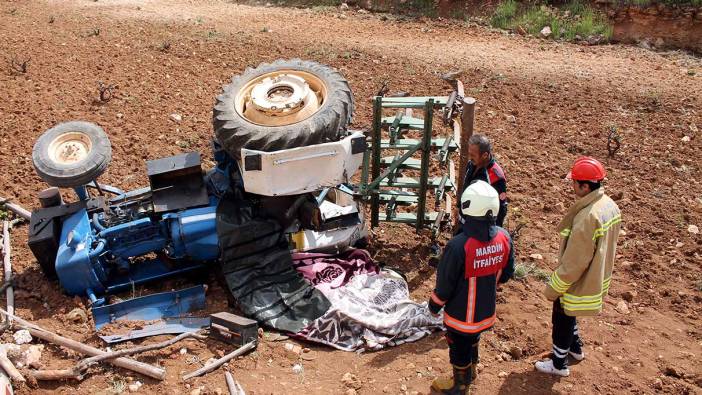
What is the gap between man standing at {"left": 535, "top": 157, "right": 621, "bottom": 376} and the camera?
13.3 ft

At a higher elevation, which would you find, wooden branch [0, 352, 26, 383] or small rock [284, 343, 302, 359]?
wooden branch [0, 352, 26, 383]

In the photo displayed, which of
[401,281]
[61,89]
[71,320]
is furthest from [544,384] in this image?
[61,89]

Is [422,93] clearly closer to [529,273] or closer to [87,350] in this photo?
[529,273]

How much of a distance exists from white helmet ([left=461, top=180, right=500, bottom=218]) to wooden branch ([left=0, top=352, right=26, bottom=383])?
10.5ft

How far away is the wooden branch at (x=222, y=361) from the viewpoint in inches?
181

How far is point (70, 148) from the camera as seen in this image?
5.40 meters

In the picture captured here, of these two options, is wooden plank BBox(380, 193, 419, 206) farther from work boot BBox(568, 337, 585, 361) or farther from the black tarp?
work boot BBox(568, 337, 585, 361)

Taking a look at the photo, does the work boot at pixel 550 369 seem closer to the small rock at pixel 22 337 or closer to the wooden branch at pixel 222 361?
the wooden branch at pixel 222 361

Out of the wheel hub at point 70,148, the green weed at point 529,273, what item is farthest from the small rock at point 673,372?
the wheel hub at point 70,148

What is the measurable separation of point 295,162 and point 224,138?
0.62 metres

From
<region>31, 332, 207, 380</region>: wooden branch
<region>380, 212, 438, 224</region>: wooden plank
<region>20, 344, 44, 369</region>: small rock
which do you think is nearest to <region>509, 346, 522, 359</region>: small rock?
<region>380, 212, 438, 224</region>: wooden plank

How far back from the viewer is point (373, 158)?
6.09 metres

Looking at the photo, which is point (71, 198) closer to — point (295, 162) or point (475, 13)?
point (295, 162)

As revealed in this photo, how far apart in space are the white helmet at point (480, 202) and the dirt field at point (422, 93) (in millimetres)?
1414
